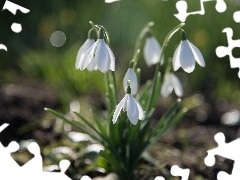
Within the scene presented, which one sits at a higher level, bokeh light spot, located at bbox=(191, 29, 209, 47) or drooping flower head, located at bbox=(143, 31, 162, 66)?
drooping flower head, located at bbox=(143, 31, 162, 66)

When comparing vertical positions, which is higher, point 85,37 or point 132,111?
point 85,37

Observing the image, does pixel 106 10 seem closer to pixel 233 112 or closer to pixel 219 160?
pixel 233 112

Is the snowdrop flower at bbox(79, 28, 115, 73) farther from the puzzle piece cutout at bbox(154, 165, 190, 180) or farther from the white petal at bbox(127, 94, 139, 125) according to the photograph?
the puzzle piece cutout at bbox(154, 165, 190, 180)

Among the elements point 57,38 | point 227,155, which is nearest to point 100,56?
point 227,155

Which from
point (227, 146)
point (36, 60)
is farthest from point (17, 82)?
point (227, 146)

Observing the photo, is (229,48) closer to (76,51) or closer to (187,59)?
(187,59)

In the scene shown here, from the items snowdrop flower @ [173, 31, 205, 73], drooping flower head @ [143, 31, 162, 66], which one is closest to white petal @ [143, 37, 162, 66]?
drooping flower head @ [143, 31, 162, 66]
